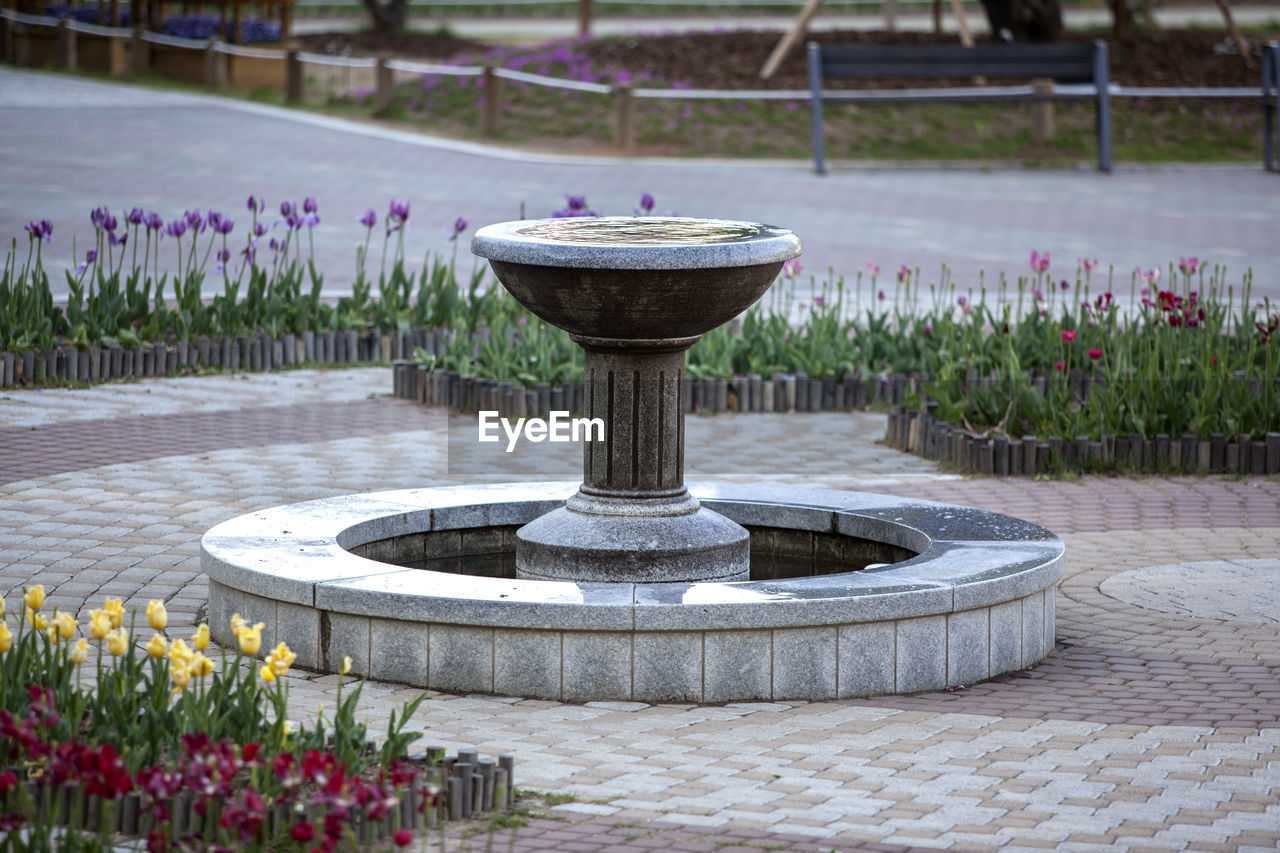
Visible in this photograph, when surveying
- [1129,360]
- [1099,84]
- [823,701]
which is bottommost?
[823,701]

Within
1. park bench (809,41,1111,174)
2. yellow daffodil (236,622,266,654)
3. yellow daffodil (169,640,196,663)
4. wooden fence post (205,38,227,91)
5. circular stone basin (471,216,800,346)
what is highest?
wooden fence post (205,38,227,91)

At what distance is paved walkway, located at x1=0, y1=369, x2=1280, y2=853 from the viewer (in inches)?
189

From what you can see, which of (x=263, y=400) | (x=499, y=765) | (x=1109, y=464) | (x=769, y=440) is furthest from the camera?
(x=263, y=400)

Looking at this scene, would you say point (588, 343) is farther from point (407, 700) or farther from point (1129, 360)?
point (1129, 360)

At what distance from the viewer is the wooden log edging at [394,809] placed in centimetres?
425

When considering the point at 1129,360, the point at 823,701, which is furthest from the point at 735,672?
the point at 1129,360

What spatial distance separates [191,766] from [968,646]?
302cm

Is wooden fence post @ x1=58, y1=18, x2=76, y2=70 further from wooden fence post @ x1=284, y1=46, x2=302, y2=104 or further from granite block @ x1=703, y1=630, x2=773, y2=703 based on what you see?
granite block @ x1=703, y1=630, x2=773, y2=703

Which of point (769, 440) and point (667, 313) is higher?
point (667, 313)

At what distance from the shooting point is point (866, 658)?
599 cm

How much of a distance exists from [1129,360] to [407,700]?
18.6 ft

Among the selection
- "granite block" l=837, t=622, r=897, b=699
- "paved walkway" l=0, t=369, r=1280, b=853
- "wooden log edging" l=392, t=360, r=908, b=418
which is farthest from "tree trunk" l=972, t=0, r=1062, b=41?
"granite block" l=837, t=622, r=897, b=699

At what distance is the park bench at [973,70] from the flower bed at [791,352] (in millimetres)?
9457

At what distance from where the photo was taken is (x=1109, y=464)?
9.80 metres
